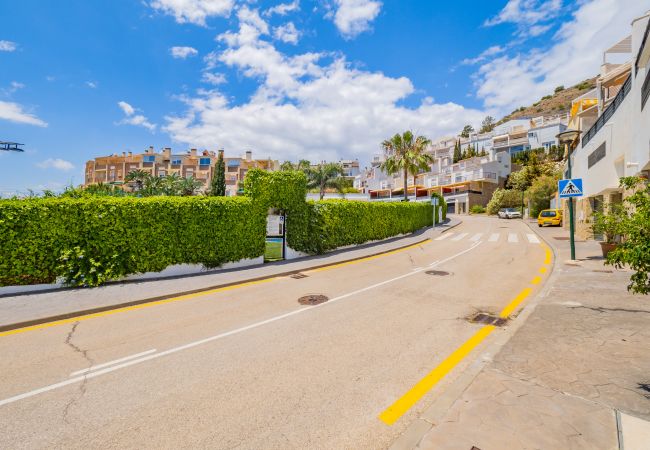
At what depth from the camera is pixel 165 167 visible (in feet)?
266

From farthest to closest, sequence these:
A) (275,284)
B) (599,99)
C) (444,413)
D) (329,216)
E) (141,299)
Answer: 1. (599,99)
2. (329,216)
3. (275,284)
4. (141,299)
5. (444,413)

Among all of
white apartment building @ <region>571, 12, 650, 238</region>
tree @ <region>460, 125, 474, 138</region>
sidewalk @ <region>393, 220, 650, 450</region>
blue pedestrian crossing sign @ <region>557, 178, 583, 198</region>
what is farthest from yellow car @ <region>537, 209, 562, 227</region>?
tree @ <region>460, 125, 474, 138</region>

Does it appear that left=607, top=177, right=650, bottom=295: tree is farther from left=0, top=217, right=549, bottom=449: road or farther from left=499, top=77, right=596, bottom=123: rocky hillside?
left=499, top=77, right=596, bottom=123: rocky hillside

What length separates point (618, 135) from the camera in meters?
13.1

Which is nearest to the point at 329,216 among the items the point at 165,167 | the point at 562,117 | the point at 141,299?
the point at 141,299

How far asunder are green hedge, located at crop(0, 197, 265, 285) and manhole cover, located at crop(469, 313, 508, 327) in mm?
8517

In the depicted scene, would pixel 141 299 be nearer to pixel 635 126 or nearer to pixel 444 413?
pixel 444 413

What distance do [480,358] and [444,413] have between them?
1.59 m

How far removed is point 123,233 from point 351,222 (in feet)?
36.9

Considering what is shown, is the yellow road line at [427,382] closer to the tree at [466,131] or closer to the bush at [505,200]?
the bush at [505,200]

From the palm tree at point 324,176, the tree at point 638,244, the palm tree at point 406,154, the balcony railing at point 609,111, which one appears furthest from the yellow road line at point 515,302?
the palm tree at point 324,176

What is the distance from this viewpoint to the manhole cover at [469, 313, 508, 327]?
5.76 metres

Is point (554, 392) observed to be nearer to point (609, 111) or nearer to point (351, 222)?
point (351, 222)

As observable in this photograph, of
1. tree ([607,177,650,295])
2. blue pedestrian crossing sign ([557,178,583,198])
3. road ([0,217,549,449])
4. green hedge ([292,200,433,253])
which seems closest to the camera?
road ([0,217,549,449])
